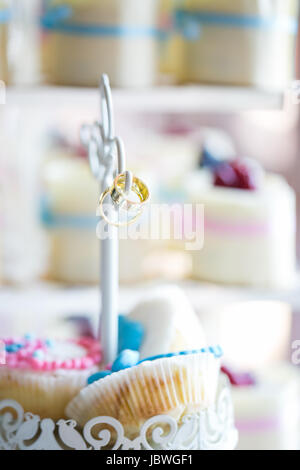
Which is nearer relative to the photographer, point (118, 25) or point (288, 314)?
point (118, 25)

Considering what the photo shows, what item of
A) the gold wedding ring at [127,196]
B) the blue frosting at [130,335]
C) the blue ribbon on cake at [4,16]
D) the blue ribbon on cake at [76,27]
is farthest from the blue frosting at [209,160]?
the gold wedding ring at [127,196]

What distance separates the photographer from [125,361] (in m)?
0.54

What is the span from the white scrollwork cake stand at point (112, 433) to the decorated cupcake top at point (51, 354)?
1.3 inches

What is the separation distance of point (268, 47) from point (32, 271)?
501 millimetres

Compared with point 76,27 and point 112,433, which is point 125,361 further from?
point 76,27

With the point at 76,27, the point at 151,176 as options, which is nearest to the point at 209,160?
the point at 151,176

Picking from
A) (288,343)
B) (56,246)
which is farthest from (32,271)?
(288,343)

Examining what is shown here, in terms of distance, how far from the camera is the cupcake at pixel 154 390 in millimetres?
523

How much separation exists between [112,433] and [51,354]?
3.7 inches

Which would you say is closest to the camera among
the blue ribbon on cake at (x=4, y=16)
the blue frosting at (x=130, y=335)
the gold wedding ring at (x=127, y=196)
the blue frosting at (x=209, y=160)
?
the gold wedding ring at (x=127, y=196)

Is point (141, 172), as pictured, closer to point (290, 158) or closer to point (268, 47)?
point (268, 47)

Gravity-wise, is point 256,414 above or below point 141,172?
below

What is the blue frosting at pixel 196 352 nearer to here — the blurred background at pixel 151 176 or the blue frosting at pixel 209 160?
the blurred background at pixel 151 176
